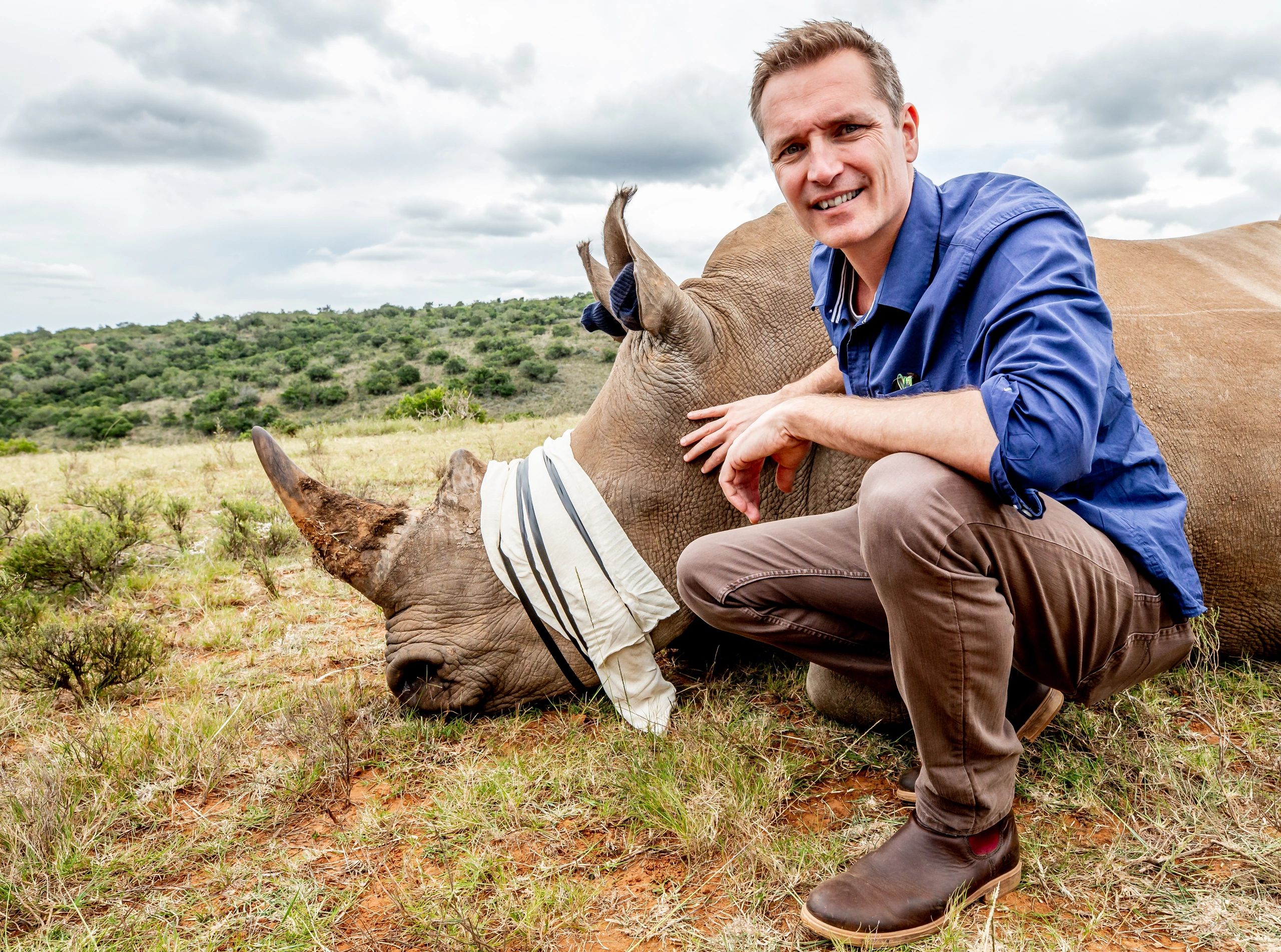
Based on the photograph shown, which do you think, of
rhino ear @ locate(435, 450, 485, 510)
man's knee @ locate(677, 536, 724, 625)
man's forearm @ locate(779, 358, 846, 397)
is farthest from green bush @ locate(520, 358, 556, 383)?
man's knee @ locate(677, 536, 724, 625)

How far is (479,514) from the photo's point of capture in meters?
3.06

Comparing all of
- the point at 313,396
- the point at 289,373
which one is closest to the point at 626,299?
the point at 313,396

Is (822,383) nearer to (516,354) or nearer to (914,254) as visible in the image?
(914,254)

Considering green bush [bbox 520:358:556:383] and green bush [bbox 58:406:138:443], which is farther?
green bush [bbox 520:358:556:383]

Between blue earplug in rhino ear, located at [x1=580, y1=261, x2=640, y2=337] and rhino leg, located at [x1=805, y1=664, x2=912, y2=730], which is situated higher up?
blue earplug in rhino ear, located at [x1=580, y1=261, x2=640, y2=337]

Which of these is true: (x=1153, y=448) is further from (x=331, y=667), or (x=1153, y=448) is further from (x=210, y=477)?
(x=210, y=477)

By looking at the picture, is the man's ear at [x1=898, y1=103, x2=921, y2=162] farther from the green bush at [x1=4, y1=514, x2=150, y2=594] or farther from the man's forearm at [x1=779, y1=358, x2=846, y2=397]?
the green bush at [x1=4, y1=514, x2=150, y2=594]

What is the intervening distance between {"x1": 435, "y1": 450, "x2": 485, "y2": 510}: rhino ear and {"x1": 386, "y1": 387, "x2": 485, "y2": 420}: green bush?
1188 cm

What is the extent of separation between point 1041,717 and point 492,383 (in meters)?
24.7

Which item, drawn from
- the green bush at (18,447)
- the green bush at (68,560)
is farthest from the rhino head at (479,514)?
the green bush at (18,447)

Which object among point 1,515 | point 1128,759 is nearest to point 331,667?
point 1128,759

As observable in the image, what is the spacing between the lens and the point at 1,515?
6.84 m

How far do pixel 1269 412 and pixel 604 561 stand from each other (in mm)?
2344

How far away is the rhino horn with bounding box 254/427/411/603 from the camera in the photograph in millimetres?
2836
